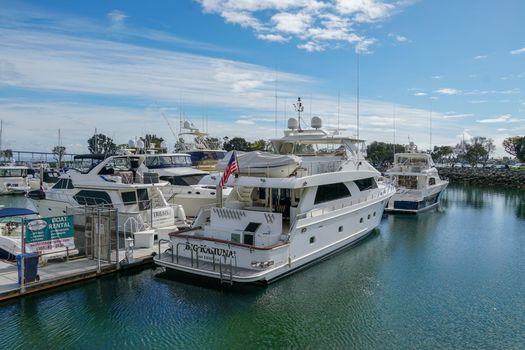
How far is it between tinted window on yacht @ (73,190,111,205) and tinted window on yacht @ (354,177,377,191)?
11.4m

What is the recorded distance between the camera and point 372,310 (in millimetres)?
10922

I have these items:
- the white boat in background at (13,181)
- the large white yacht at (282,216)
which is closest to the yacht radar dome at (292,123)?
the large white yacht at (282,216)

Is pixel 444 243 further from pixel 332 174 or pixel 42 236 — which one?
pixel 42 236

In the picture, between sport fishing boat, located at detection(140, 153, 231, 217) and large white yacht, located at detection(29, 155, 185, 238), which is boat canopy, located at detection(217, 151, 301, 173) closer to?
large white yacht, located at detection(29, 155, 185, 238)

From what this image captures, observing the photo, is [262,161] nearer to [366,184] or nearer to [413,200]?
[366,184]

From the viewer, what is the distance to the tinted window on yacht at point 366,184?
18.1 m

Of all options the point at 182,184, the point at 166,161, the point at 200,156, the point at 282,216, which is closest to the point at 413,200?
the point at 200,156

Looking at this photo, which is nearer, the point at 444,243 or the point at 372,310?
the point at 372,310

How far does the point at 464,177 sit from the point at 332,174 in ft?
201

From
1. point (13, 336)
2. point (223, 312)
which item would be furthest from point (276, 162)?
point (13, 336)

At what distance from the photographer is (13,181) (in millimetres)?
40531

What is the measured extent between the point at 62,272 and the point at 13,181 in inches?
1389

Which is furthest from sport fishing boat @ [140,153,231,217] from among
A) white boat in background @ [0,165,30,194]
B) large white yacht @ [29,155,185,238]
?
white boat in background @ [0,165,30,194]

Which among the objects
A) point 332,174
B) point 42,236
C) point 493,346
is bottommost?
point 493,346
